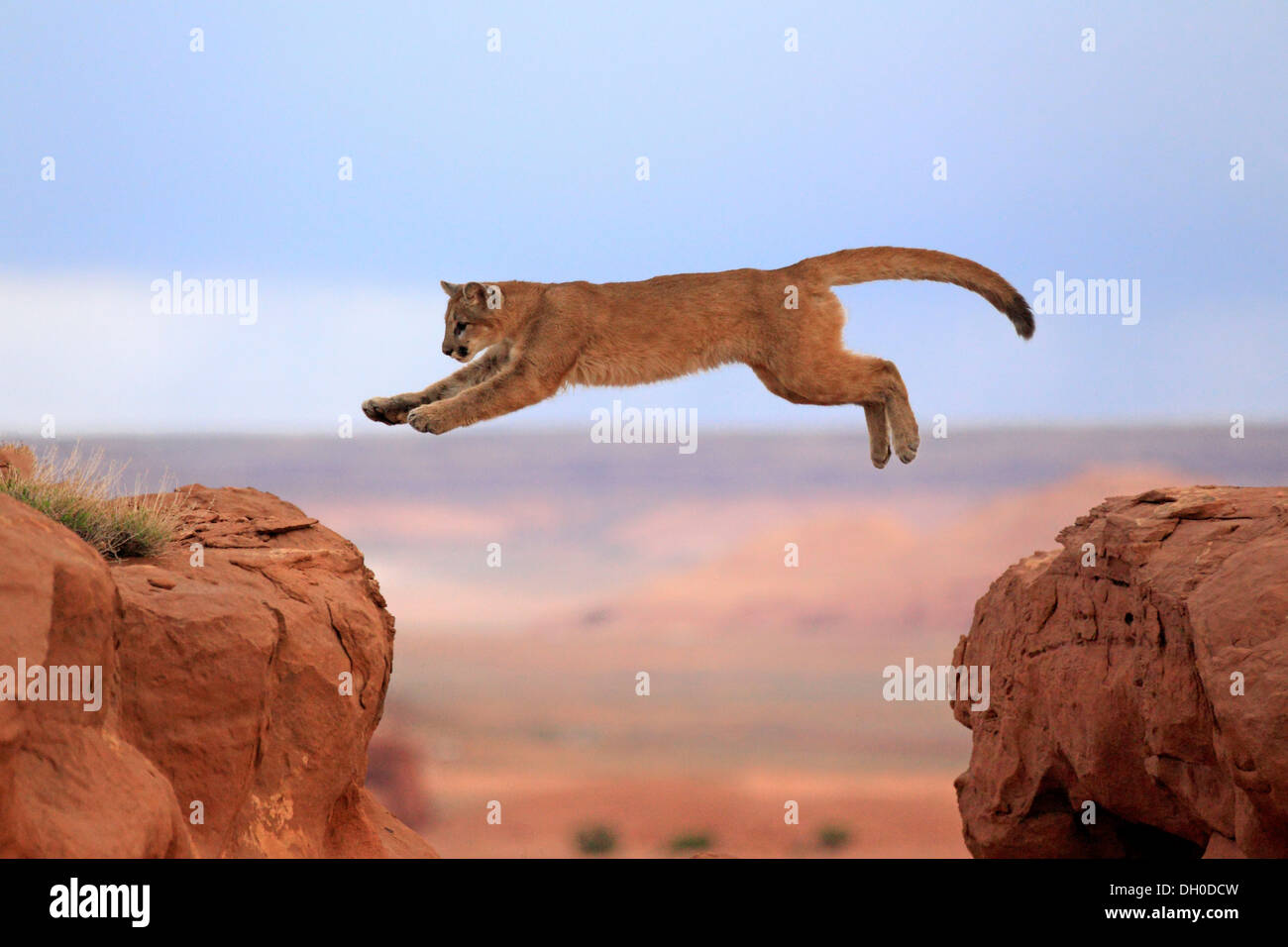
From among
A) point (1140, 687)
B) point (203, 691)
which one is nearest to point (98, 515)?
point (203, 691)

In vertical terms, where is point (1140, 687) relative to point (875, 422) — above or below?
below

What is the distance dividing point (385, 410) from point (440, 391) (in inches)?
19.3

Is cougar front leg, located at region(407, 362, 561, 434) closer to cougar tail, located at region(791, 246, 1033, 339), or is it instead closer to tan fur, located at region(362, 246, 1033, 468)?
tan fur, located at region(362, 246, 1033, 468)

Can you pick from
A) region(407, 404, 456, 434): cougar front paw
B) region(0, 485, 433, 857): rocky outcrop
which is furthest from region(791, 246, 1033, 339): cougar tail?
region(0, 485, 433, 857): rocky outcrop

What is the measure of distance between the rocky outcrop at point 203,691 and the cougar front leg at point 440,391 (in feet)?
4.55

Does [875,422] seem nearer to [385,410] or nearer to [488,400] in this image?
[488,400]

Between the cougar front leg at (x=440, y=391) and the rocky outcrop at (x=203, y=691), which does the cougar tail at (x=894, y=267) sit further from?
the rocky outcrop at (x=203, y=691)

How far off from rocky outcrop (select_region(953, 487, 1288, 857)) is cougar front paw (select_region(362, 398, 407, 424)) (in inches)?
191

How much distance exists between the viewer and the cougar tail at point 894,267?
8.24m

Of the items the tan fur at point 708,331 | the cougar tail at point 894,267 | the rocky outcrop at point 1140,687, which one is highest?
the cougar tail at point 894,267

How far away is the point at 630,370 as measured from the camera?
8.19 m

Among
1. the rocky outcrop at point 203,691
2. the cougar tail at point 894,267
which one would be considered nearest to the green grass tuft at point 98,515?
the rocky outcrop at point 203,691

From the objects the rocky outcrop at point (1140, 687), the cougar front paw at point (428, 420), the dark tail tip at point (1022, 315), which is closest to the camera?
the rocky outcrop at point (1140, 687)

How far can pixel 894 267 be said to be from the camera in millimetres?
8312
